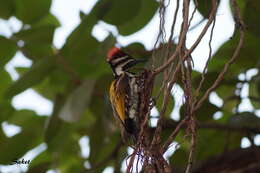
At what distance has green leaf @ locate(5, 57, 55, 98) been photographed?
319cm

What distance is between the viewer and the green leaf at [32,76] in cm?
319

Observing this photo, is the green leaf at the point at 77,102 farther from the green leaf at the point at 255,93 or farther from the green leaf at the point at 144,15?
the green leaf at the point at 255,93

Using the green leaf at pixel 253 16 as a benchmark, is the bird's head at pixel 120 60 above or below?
below

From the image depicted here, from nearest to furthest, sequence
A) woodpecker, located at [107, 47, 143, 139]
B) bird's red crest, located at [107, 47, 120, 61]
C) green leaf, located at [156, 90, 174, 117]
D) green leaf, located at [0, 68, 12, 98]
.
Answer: green leaf, located at [156, 90, 174, 117] < woodpecker, located at [107, 47, 143, 139] < bird's red crest, located at [107, 47, 120, 61] < green leaf, located at [0, 68, 12, 98]

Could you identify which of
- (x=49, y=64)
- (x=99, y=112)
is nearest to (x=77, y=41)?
(x=49, y=64)

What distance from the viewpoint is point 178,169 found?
3.23 m

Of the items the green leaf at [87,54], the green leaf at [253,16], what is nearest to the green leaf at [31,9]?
the green leaf at [87,54]

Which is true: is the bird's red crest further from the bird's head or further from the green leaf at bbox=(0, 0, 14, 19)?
the green leaf at bbox=(0, 0, 14, 19)

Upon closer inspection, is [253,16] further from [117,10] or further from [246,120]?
[117,10]

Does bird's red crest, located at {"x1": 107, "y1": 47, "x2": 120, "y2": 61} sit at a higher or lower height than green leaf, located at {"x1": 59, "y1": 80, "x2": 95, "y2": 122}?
higher

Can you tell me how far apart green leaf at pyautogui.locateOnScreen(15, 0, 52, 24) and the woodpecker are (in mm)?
468

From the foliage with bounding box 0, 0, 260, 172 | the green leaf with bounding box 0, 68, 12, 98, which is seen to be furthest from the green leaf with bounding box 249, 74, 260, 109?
the green leaf with bounding box 0, 68, 12, 98

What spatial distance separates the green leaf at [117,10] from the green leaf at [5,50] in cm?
53

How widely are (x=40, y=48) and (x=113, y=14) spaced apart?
548mm
